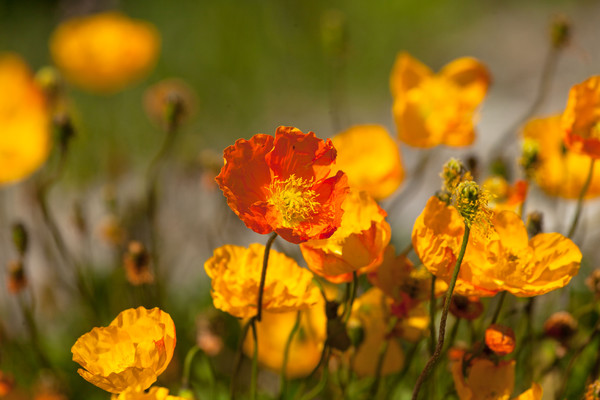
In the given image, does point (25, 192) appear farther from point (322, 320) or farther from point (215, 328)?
point (322, 320)

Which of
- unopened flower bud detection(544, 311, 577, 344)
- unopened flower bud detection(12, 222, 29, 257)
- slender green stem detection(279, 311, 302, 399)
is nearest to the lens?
slender green stem detection(279, 311, 302, 399)

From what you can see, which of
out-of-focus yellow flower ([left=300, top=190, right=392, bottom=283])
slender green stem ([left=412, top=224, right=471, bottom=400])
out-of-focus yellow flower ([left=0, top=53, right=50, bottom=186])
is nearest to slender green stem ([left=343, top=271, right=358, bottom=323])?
out-of-focus yellow flower ([left=300, top=190, right=392, bottom=283])

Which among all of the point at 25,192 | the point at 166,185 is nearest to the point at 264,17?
the point at 166,185

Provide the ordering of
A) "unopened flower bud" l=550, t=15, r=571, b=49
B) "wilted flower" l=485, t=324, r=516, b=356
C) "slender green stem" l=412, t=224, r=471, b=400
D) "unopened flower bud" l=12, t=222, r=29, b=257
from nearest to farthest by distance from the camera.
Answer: "slender green stem" l=412, t=224, r=471, b=400
"wilted flower" l=485, t=324, r=516, b=356
"unopened flower bud" l=12, t=222, r=29, b=257
"unopened flower bud" l=550, t=15, r=571, b=49

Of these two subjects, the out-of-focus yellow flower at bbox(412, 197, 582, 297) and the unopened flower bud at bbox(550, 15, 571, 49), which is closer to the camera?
the out-of-focus yellow flower at bbox(412, 197, 582, 297)

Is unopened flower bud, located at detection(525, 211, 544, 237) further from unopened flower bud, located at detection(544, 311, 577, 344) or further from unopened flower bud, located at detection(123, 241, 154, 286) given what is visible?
unopened flower bud, located at detection(123, 241, 154, 286)

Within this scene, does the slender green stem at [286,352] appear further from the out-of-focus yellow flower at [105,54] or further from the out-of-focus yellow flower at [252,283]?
the out-of-focus yellow flower at [105,54]

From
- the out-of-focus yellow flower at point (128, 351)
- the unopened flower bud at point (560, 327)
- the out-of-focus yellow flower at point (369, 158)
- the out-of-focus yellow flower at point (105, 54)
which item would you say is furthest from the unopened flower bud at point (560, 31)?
the out-of-focus yellow flower at point (105, 54)
